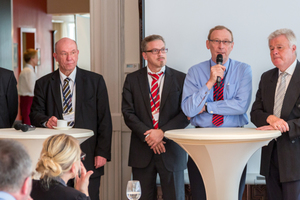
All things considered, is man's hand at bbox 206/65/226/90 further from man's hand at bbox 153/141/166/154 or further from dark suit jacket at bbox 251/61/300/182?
man's hand at bbox 153/141/166/154

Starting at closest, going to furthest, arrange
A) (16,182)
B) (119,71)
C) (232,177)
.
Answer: (16,182), (232,177), (119,71)

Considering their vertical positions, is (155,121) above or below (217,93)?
below

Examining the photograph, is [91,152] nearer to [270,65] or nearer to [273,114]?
[273,114]

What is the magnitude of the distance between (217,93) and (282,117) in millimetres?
559

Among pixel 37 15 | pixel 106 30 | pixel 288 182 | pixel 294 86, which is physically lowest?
pixel 288 182

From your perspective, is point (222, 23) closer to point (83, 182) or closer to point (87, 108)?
point (87, 108)

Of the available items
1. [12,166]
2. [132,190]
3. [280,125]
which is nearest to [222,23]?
[280,125]

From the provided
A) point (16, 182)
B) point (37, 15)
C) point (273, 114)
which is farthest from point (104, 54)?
point (37, 15)

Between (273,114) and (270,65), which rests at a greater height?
(270,65)

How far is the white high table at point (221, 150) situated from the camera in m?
2.57

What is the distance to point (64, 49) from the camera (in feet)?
11.7

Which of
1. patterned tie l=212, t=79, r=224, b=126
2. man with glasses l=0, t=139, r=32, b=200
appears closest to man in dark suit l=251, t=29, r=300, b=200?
patterned tie l=212, t=79, r=224, b=126

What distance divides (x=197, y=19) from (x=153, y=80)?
0.94 meters

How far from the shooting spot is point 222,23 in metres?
4.05
